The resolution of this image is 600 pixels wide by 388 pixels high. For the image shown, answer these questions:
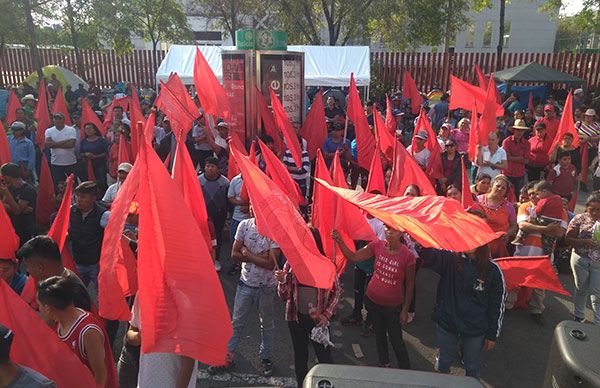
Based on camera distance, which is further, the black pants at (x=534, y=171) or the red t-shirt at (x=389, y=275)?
the black pants at (x=534, y=171)

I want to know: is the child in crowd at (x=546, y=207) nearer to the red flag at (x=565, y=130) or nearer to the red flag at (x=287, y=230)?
the red flag at (x=287, y=230)

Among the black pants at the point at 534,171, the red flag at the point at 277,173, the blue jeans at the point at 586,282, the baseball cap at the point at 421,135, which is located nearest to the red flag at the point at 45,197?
the red flag at the point at 277,173

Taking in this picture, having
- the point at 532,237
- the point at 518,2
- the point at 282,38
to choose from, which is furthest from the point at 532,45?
the point at 532,237

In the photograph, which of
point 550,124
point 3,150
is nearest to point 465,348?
point 3,150

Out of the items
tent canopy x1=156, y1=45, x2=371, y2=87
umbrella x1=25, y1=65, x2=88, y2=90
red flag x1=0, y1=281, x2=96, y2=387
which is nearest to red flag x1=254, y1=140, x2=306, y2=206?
red flag x1=0, y1=281, x2=96, y2=387

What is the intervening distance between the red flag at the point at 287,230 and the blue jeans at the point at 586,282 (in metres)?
2.90

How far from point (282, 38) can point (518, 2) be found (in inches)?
1360

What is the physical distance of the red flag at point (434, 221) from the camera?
2906 millimetres

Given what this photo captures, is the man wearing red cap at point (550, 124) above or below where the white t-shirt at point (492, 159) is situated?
above

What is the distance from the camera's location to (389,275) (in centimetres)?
399

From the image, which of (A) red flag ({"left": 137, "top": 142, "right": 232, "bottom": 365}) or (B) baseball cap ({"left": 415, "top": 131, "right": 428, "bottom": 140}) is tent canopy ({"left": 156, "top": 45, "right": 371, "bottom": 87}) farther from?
(A) red flag ({"left": 137, "top": 142, "right": 232, "bottom": 365})

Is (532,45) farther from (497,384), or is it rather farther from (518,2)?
(497,384)

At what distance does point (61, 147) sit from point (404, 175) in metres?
5.68

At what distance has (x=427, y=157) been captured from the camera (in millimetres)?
7398
